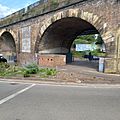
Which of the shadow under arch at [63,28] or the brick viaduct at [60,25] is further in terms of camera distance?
the shadow under arch at [63,28]

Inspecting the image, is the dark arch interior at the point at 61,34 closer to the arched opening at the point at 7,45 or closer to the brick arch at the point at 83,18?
the brick arch at the point at 83,18

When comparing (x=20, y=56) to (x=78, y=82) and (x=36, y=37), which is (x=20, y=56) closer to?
(x=36, y=37)

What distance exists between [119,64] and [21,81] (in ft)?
23.0

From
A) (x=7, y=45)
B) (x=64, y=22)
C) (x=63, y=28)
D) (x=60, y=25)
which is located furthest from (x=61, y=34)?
(x=7, y=45)

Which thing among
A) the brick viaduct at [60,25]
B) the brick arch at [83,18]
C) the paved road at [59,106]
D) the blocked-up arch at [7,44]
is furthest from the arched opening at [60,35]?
the paved road at [59,106]

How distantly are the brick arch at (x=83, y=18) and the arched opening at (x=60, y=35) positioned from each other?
0.36m

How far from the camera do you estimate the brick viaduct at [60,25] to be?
61.7 feet

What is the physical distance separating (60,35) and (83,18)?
8172 millimetres

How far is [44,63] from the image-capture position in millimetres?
26188

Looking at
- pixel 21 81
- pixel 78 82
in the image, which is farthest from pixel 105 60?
pixel 21 81

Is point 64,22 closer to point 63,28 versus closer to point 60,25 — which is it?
point 60,25

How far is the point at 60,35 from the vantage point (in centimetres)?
2927

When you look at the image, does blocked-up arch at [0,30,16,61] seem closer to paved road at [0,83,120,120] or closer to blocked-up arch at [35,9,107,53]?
blocked-up arch at [35,9,107,53]

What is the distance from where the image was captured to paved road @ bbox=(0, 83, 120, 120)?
722cm
